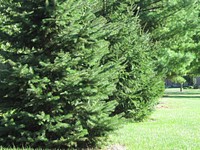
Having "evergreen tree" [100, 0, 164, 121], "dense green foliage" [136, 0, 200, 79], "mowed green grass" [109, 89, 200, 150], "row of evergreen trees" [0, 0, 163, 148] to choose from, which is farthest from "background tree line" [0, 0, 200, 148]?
"dense green foliage" [136, 0, 200, 79]

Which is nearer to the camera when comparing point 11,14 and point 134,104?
point 11,14

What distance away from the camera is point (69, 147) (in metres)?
7.47

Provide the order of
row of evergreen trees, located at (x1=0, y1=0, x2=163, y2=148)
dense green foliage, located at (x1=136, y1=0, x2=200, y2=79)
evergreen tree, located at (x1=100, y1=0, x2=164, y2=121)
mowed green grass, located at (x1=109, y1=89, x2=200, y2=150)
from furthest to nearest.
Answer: dense green foliage, located at (x1=136, y1=0, x2=200, y2=79), evergreen tree, located at (x1=100, y1=0, x2=164, y2=121), mowed green grass, located at (x1=109, y1=89, x2=200, y2=150), row of evergreen trees, located at (x1=0, y1=0, x2=163, y2=148)

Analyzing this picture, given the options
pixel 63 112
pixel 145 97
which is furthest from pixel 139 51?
pixel 63 112

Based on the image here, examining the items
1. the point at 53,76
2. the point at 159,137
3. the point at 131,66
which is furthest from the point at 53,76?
the point at 131,66

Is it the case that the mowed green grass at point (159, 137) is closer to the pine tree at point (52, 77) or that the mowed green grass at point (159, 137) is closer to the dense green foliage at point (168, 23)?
the pine tree at point (52, 77)

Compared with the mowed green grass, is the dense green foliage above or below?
above

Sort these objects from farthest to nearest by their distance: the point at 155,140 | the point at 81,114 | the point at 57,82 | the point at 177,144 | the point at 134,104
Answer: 1. the point at 134,104
2. the point at 155,140
3. the point at 177,144
4. the point at 81,114
5. the point at 57,82

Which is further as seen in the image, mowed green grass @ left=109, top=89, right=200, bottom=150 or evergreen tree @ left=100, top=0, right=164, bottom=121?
evergreen tree @ left=100, top=0, right=164, bottom=121

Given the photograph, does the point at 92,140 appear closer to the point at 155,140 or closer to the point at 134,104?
the point at 155,140

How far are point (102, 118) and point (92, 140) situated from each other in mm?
754

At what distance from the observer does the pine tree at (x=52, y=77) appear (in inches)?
273

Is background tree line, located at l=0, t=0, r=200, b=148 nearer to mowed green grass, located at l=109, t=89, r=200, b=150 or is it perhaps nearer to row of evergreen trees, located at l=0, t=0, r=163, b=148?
row of evergreen trees, located at l=0, t=0, r=163, b=148

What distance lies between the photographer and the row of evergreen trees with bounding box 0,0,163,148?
6.95m
